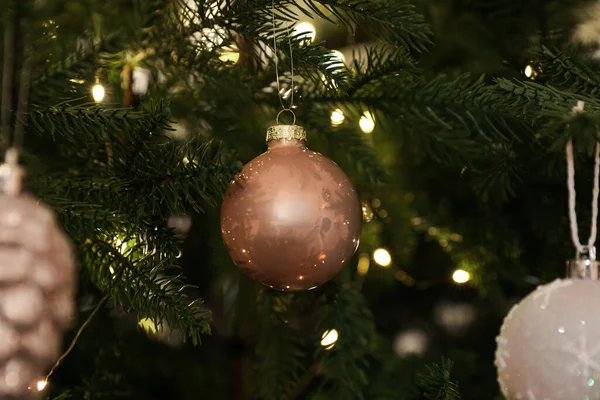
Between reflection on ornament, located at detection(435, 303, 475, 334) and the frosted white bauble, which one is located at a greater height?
the frosted white bauble

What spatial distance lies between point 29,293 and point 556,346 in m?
0.33

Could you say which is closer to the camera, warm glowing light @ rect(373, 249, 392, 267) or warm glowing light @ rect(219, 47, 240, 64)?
warm glowing light @ rect(219, 47, 240, 64)

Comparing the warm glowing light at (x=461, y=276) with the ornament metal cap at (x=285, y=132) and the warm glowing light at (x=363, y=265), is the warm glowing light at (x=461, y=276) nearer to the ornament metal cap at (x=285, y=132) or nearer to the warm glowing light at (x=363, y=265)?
the warm glowing light at (x=363, y=265)

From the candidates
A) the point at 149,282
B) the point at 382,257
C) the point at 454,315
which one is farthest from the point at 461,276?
the point at 149,282

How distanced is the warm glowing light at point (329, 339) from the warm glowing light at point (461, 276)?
196mm

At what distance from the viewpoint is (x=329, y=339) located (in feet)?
2.18

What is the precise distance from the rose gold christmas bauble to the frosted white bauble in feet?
0.51

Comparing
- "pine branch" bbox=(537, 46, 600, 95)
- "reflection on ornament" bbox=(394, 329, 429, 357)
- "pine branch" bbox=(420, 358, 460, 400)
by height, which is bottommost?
"reflection on ornament" bbox=(394, 329, 429, 357)

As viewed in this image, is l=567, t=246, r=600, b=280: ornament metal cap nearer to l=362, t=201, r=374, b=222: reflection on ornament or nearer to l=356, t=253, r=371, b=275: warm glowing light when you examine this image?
l=362, t=201, r=374, b=222: reflection on ornament

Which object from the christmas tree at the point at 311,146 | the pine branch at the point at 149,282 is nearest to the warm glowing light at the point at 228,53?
the christmas tree at the point at 311,146

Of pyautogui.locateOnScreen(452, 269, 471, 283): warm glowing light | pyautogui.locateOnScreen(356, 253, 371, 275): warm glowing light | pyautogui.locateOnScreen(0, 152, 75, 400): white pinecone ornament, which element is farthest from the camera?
pyautogui.locateOnScreen(356, 253, 371, 275): warm glowing light

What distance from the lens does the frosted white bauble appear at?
377 mm

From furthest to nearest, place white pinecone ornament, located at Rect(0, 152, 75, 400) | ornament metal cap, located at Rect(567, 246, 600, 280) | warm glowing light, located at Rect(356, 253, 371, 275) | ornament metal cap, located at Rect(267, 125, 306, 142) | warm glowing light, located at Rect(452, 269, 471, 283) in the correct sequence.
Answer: warm glowing light, located at Rect(356, 253, 371, 275) < warm glowing light, located at Rect(452, 269, 471, 283) < ornament metal cap, located at Rect(267, 125, 306, 142) < ornament metal cap, located at Rect(567, 246, 600, 280) < white pinecone ornament, located at Rect(0, 152, 75, 400)

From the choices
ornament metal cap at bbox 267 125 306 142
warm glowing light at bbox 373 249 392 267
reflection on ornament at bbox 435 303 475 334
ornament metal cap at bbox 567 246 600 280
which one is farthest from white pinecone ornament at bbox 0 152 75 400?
reflection on ornament at bbox 435 303 475 334
